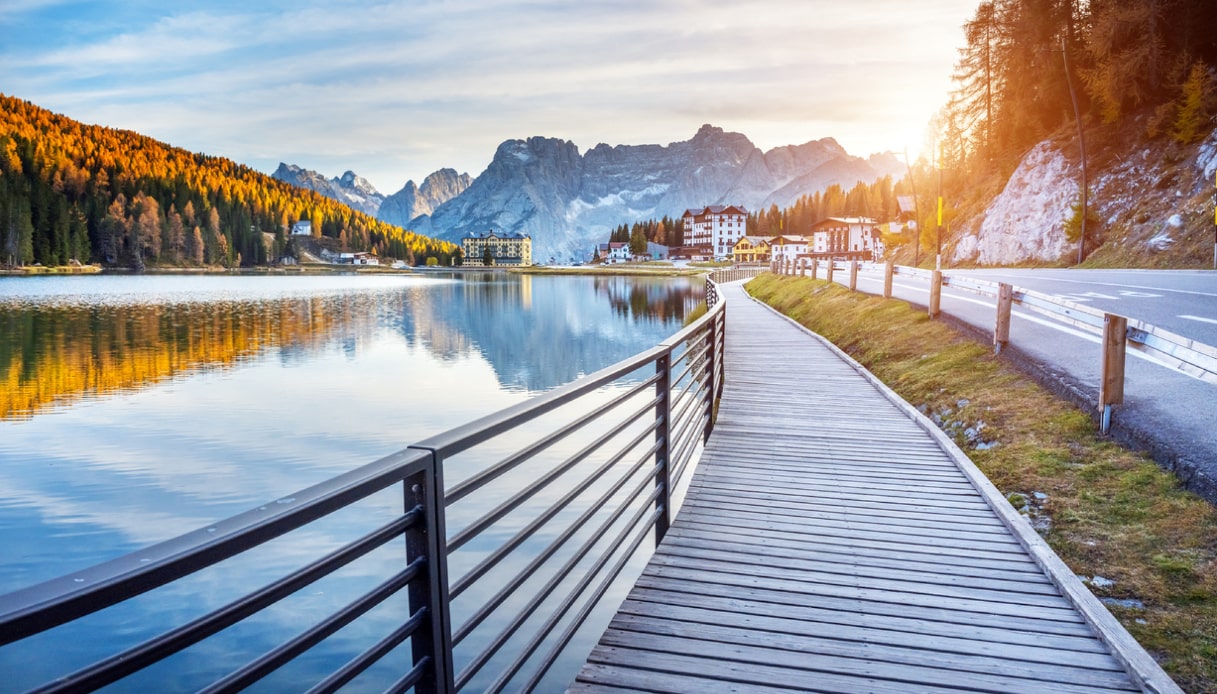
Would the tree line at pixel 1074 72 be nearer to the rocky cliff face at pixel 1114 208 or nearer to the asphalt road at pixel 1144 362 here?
the rocky cliff face at pixel 1114 208

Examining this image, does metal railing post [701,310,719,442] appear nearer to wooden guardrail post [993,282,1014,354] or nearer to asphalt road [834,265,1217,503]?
asphalt road [834,265,1217,503]

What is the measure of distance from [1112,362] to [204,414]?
742 inches

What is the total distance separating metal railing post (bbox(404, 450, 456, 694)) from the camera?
7.79 ft

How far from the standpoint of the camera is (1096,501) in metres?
6.09

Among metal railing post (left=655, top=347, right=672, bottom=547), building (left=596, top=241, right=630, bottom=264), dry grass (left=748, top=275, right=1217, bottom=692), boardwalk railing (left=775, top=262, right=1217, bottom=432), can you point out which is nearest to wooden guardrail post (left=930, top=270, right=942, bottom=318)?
dry grass (left=748, top=275, right=1217, bottom=692)

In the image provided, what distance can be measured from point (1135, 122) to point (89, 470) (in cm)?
4948

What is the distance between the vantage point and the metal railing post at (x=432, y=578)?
7.79 ft

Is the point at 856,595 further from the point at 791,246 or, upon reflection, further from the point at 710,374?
the point at 791,246

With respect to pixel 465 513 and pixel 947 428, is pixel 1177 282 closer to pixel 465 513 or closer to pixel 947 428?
pixel 947 428

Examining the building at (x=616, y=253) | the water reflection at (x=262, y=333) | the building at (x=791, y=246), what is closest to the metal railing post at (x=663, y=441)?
the water reflection at (x=262, y=333)

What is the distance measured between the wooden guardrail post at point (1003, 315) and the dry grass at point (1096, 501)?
0.33 m

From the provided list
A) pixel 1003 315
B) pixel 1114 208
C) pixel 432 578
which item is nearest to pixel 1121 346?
pixel 1003 315

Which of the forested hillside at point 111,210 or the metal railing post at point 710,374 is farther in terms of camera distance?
the forested hillside at point 111,210

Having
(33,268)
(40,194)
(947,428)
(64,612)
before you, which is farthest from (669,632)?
(40,194)
